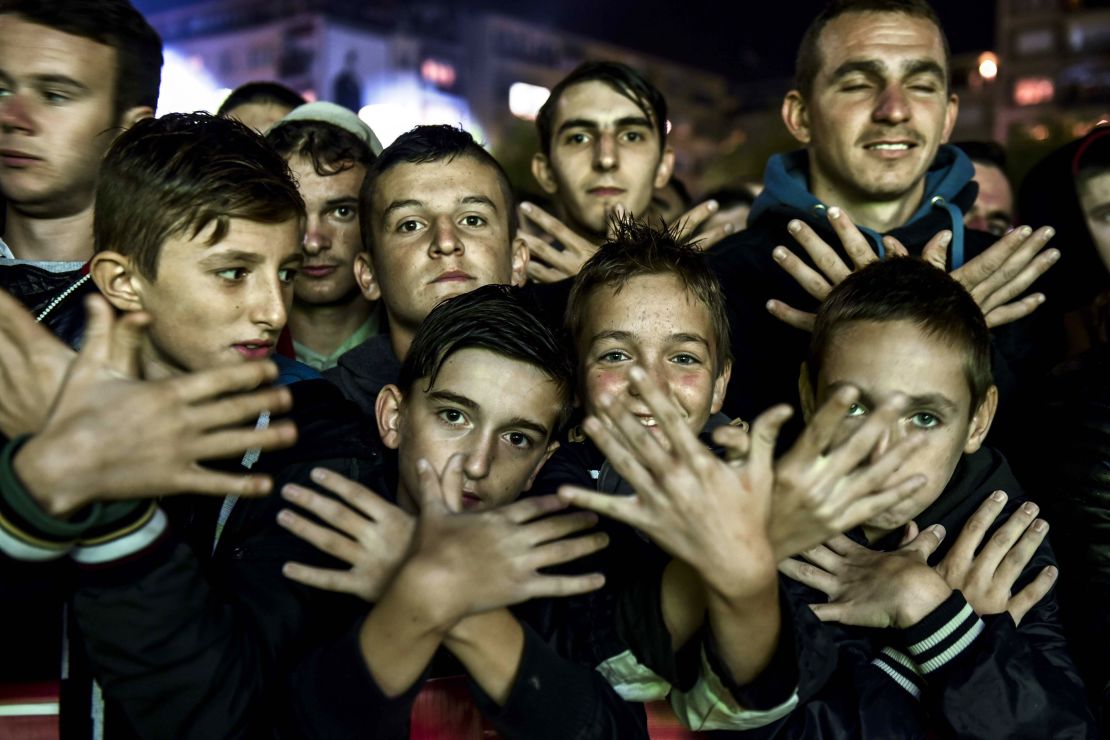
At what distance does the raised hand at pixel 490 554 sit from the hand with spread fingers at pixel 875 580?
711 millimetres

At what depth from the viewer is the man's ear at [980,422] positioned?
112 inches

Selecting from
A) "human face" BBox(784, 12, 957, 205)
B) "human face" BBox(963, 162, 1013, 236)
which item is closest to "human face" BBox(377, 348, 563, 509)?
"human face" BBox(784, 12, 957, 205)

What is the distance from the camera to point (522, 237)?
4004 millimetres

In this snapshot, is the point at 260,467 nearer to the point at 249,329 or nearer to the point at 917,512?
the point at 249,329

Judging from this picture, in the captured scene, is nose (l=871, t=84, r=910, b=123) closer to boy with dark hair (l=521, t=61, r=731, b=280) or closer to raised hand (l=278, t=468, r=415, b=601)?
boy with dark hair (l=521, t=61, r=731, b=280)

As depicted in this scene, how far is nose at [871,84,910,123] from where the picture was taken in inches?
148

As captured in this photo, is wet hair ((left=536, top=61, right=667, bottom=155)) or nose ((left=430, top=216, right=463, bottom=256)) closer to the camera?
nose ((left=430, top=216, right=463, bottom=256))

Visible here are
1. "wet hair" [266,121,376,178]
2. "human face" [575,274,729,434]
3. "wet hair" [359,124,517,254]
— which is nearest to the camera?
"human face" [575,274,729,434]

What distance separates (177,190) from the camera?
8.39 feet

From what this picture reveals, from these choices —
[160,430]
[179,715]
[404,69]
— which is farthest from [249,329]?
[404,69]

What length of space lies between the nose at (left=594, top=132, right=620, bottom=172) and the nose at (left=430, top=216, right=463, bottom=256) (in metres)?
1.05

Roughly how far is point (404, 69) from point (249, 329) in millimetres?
59983

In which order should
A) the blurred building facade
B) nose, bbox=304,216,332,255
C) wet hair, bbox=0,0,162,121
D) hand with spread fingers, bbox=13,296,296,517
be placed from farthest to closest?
the blurred building facade, nose, bbox=304,216,332,255, wet hair, bbox=0,0,162,121, hand with spread fingers, bbox=13,296,296,517

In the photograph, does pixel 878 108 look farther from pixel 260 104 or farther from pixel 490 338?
pixel 260 104
